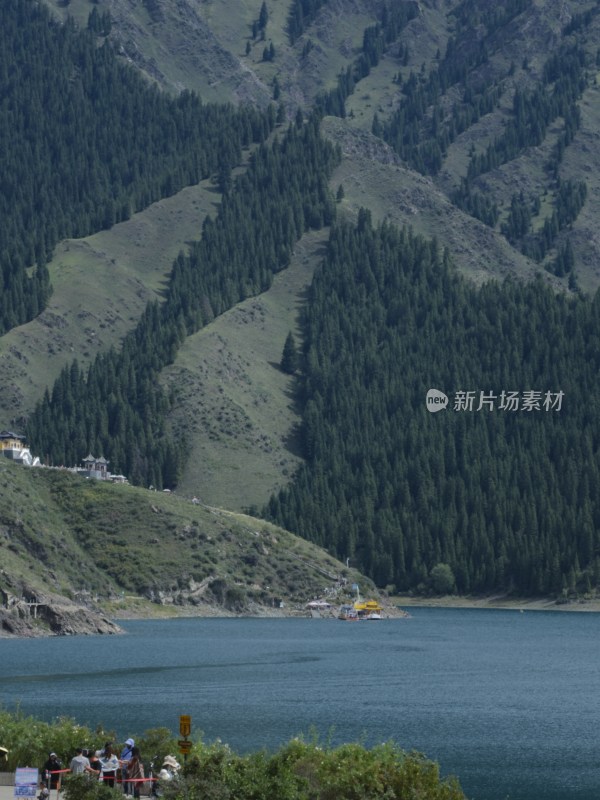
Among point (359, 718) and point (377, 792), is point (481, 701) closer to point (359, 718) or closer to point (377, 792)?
point (359, 718)

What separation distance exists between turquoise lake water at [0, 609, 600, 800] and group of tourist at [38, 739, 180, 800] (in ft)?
35.3

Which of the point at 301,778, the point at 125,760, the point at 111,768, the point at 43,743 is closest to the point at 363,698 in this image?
the point at 43,743

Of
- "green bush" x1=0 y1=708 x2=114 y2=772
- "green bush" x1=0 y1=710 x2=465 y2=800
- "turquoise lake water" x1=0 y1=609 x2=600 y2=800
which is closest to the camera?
"green bush" x1=0 y1=710 x2=465 y2=800

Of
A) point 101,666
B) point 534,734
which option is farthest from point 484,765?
point 101,666

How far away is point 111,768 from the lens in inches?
2667

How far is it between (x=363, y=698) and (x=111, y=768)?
73856 millimetres

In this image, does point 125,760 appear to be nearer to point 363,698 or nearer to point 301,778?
point 301,778

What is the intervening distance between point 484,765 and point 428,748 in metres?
7.84

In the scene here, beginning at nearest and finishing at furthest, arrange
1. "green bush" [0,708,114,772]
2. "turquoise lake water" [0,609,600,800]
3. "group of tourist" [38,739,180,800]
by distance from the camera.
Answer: "group of tourist" [38,739,180,800]
"green bush" [0,708,114,772]
"turquoise lake water" [0,609,600,800]

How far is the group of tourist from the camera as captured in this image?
6731 cm

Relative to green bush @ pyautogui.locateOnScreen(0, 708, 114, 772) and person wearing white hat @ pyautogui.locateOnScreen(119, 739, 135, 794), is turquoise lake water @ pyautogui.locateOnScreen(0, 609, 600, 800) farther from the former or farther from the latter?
green bush @ pyautogui.locateOnScreen(0, 708, 114, 772)

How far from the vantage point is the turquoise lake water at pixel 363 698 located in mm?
104062

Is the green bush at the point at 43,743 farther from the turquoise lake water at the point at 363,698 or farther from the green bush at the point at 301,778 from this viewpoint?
the turquoise lake water at the point at 363,698

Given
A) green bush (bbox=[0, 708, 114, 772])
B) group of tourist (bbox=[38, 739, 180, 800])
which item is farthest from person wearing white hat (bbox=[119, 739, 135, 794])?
green bush (bbox=[0, 708, 114, 772])
